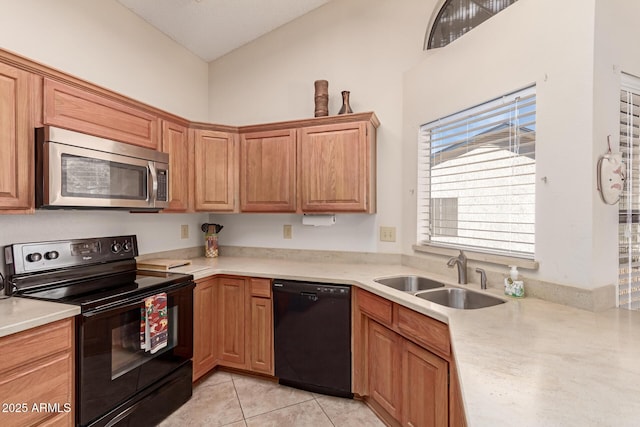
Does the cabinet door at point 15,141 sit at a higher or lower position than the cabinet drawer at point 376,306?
higher

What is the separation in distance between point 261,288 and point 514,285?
1632 mm

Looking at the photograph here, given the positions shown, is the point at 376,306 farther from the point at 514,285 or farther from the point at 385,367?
the point at 514,285

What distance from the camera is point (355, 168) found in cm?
247

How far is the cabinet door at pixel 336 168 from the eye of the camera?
8.08 feet

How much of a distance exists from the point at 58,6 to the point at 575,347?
3.25 metres

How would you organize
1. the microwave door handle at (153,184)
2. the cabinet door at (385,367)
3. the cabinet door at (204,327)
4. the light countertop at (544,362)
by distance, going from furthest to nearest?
1. the cabinet door at (204,327)
2. the microwave door handle at (153,184)
3. the cabinet door at (385,367)
4. the light countertop at (544,362)

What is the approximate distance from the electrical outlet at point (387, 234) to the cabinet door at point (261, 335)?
108 cm

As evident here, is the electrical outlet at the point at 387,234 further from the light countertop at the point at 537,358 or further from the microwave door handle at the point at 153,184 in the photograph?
the microwave door handle at the point at 153,184

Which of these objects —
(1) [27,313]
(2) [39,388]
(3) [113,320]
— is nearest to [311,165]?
(3) [113,320]

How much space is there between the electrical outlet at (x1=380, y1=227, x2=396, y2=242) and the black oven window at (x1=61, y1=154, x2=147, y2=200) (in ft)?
6.01

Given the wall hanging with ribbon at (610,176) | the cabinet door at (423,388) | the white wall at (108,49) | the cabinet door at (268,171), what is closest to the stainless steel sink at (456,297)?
the cabinet door at (423,388)

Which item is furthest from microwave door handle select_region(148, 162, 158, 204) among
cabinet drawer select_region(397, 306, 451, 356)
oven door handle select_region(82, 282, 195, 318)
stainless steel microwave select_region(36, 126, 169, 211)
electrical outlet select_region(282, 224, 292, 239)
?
cabinet drawer select_region(397, 306, 451, 356)

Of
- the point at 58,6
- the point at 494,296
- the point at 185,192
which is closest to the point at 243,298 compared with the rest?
the point at 185,192

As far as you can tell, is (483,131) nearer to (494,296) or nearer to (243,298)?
(494,296)
